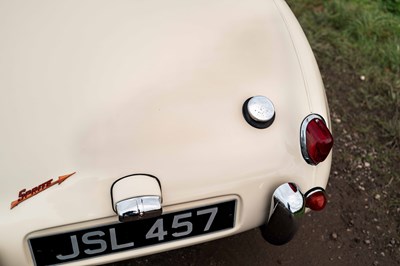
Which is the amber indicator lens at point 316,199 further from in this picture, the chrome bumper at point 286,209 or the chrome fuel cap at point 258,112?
the chrome fuel cap at point 258,112

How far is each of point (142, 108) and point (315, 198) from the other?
0.75 m

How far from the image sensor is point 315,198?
192 cm

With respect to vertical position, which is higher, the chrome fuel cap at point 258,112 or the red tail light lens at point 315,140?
the chrome fuel cap at point 258,112

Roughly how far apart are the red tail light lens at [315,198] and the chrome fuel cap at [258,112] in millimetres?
316

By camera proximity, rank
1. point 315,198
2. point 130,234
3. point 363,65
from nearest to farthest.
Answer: point 130,234 → point 315,198 → point 363,65

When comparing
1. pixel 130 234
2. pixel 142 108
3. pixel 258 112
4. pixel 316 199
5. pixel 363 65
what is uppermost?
pixel 142 108

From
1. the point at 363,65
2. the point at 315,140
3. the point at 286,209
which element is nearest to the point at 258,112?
the point at 315,140

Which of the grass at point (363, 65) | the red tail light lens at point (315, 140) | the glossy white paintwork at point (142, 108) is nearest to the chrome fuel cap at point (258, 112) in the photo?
the glossy white paintwork at point (142, 108)

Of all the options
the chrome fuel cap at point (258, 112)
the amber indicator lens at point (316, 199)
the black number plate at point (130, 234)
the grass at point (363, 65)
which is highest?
the chrome fuel cap at point (258, 112)

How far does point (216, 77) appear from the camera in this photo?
1.93 m

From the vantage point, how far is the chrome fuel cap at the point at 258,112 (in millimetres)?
1851

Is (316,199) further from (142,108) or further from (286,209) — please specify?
(142,108)

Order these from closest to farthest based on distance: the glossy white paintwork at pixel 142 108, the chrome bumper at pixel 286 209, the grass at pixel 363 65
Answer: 1. the glossy white paintwork at pixel 142 108
2. the chrome bumper at pixel 286 209
3. the grass at pixel 363 65

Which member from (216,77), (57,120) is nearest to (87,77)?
(57,120)
